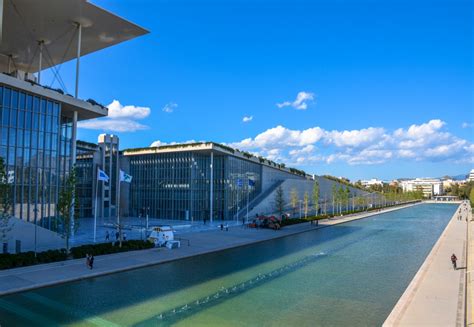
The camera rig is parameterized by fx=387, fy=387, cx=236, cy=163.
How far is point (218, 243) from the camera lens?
4072cm

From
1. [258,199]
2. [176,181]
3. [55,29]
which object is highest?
[55,29]

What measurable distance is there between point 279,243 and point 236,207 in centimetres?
2948

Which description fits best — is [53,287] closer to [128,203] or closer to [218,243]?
[218,243]

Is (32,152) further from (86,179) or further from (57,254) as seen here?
(86,179)

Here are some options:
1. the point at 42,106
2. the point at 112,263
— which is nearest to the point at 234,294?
the point at 112,263

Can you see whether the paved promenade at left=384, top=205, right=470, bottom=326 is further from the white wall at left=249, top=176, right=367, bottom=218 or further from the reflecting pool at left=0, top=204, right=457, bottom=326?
the white wall at left=249, top=176, right=367, bottom=218

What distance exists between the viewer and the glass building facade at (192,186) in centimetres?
6975

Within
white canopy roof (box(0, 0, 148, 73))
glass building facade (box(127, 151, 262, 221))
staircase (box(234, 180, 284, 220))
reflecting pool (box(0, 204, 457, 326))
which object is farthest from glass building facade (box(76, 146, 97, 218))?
reflecting pool (box(0, 204, 457, 326))

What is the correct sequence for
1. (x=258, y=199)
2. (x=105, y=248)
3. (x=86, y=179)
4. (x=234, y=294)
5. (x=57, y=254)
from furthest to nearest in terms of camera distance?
1. (x=258, y=199)
2. (x=86, y=179)
3. (x=105, y=248)
4. (x=57, y=254)
5. (x=234, y=294)

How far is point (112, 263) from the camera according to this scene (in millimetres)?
29375

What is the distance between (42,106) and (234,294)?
29.7 metres

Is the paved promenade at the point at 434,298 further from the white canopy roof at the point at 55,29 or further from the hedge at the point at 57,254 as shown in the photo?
the white canopy roof at the point at 55,29

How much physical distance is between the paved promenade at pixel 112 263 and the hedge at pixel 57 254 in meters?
0.70

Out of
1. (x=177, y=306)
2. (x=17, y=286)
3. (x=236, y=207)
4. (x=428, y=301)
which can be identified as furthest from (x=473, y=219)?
(x=17, y=286)
